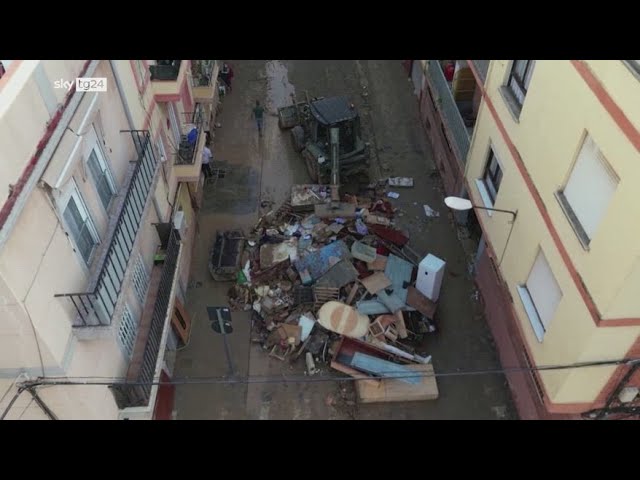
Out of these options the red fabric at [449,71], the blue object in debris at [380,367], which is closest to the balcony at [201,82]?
the red fabric at [449,71]

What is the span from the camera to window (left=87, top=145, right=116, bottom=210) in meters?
9.87

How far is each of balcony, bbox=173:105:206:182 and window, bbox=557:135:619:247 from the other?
10.3 metres

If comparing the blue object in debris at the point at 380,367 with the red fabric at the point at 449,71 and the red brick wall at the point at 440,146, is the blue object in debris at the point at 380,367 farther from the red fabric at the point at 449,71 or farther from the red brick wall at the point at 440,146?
the red fabric at the point at 449,71

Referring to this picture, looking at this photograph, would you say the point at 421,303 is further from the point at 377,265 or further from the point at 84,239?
the point at 84,239

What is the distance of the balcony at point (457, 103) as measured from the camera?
17234 millimetres

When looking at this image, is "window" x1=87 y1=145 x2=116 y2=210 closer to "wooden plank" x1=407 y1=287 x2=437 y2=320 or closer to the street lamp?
the street lamp

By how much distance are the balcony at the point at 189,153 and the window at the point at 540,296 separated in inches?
388

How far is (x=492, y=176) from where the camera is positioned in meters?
14.6

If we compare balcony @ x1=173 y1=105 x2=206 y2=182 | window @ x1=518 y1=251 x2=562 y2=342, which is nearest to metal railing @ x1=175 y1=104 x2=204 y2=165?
balcony @ x1=173 y1=105 x2=206 y2=182

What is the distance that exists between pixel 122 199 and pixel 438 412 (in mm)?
9869

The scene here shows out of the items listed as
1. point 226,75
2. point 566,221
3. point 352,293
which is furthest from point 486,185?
point 226,75

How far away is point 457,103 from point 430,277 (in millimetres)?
7447

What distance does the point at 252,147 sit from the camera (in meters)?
22.6

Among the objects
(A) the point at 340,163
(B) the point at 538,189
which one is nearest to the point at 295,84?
(A) the point at 340,163
